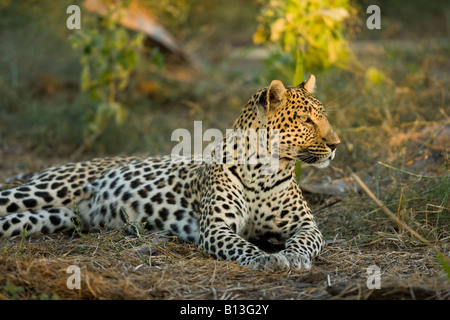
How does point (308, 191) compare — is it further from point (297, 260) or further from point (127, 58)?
point (127, 58)

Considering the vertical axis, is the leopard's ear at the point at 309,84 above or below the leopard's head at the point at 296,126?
above

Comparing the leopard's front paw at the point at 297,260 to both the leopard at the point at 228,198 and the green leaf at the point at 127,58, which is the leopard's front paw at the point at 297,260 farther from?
the green leaf at the point at 127,58

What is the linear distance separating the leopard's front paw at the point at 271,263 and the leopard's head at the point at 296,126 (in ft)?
4.14

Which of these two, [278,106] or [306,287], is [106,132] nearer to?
[278,106]

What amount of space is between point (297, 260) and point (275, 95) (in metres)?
1.71

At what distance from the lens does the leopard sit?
598cm

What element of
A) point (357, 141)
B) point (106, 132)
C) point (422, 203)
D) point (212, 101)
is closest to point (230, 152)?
point (422, 203)

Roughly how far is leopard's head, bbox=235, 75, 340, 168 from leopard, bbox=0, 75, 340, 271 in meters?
0.01

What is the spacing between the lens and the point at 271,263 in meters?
5.23

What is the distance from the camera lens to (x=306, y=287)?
486 centimetres

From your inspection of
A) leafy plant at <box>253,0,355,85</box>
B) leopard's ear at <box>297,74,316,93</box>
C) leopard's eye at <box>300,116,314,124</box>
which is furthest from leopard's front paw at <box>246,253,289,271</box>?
leafy plant at <box>253,0,355,85</box>

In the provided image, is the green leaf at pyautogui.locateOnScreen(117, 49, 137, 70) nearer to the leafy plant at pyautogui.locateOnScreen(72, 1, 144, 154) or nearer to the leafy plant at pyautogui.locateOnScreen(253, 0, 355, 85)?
the leafy plant at pyautogui.locateOnScreen(72, 1, 144, 154)

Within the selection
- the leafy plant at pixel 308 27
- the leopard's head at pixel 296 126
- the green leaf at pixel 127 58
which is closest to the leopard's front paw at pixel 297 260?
the leopard's head at pixel 296 126

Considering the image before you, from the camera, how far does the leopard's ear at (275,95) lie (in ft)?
19.6
